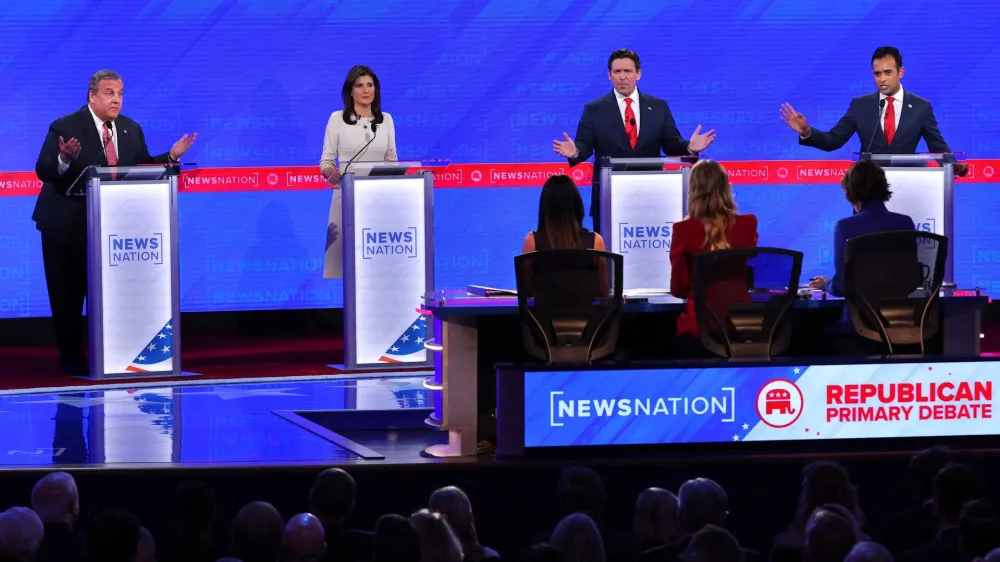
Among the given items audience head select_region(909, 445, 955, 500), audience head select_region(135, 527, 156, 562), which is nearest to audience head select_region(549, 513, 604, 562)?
audience head select_region(135, 527, 156, 562)

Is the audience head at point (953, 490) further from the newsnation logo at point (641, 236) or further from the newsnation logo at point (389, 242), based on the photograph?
the newsnation logo at point (389, 242)

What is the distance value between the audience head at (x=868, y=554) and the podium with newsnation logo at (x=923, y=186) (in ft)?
15.9

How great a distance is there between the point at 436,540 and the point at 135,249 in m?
4.56

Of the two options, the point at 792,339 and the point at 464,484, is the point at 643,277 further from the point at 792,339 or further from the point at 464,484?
the point at 464,484

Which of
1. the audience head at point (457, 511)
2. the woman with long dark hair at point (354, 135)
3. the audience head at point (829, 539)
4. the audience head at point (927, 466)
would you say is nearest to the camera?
the audience head at point (829, 539)

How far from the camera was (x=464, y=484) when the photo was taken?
17.8ft

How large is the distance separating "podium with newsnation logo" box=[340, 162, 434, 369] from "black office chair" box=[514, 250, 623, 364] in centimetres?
256

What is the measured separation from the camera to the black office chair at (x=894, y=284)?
224 inches

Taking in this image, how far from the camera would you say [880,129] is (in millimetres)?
8609

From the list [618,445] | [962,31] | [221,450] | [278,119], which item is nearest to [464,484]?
[618,445]

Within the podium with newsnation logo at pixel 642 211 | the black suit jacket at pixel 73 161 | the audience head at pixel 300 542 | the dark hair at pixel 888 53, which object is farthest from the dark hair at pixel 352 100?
the audience head at pixel 300 542

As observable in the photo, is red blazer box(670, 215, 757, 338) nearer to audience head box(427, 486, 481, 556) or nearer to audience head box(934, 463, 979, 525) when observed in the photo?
audience head box(934, 463, 979, 525)

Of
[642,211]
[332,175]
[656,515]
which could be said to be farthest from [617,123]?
[656,515]

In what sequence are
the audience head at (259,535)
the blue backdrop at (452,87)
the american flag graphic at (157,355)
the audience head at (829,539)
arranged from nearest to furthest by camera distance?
the audience head at (829,539) < the audience head at (259,535) < the american flag graphic at (157,355) < the blue backdrop at (452,87)
